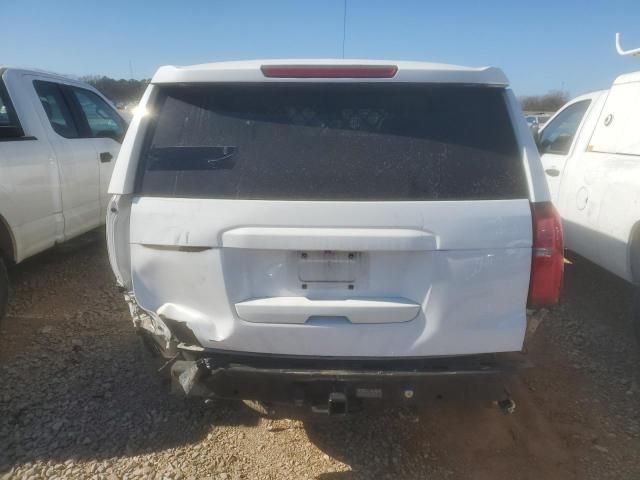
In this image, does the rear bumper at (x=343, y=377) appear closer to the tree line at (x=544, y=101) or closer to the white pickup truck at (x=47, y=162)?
the white pickup truck at (x=47, y=162)

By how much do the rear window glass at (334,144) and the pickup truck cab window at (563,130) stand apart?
337 cm

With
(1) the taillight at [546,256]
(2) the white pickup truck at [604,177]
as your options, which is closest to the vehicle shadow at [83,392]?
(1) the taillight at [546,256]

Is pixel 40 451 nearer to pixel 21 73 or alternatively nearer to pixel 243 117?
pixel 243 117

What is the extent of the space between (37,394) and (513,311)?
2857 mm

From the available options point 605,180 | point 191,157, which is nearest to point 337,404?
point 191,157

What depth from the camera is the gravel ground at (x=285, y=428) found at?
2586 mm

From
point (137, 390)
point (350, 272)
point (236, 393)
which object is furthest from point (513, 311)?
point (137, 390)

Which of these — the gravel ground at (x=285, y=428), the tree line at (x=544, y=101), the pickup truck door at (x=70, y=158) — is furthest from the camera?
the tree line at (x=544, y=101)

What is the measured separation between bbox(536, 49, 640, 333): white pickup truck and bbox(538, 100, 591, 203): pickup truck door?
0.01 metres

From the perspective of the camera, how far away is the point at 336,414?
2.21 meters

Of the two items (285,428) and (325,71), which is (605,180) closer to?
(325,71)

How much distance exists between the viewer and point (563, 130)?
542cm

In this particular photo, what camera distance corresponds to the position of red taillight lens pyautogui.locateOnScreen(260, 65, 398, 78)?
7.10 feet

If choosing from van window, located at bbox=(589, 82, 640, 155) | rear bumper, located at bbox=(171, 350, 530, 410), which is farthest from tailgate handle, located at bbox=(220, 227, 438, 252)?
van window, located at bbox=(589, 82, 640, 155)
